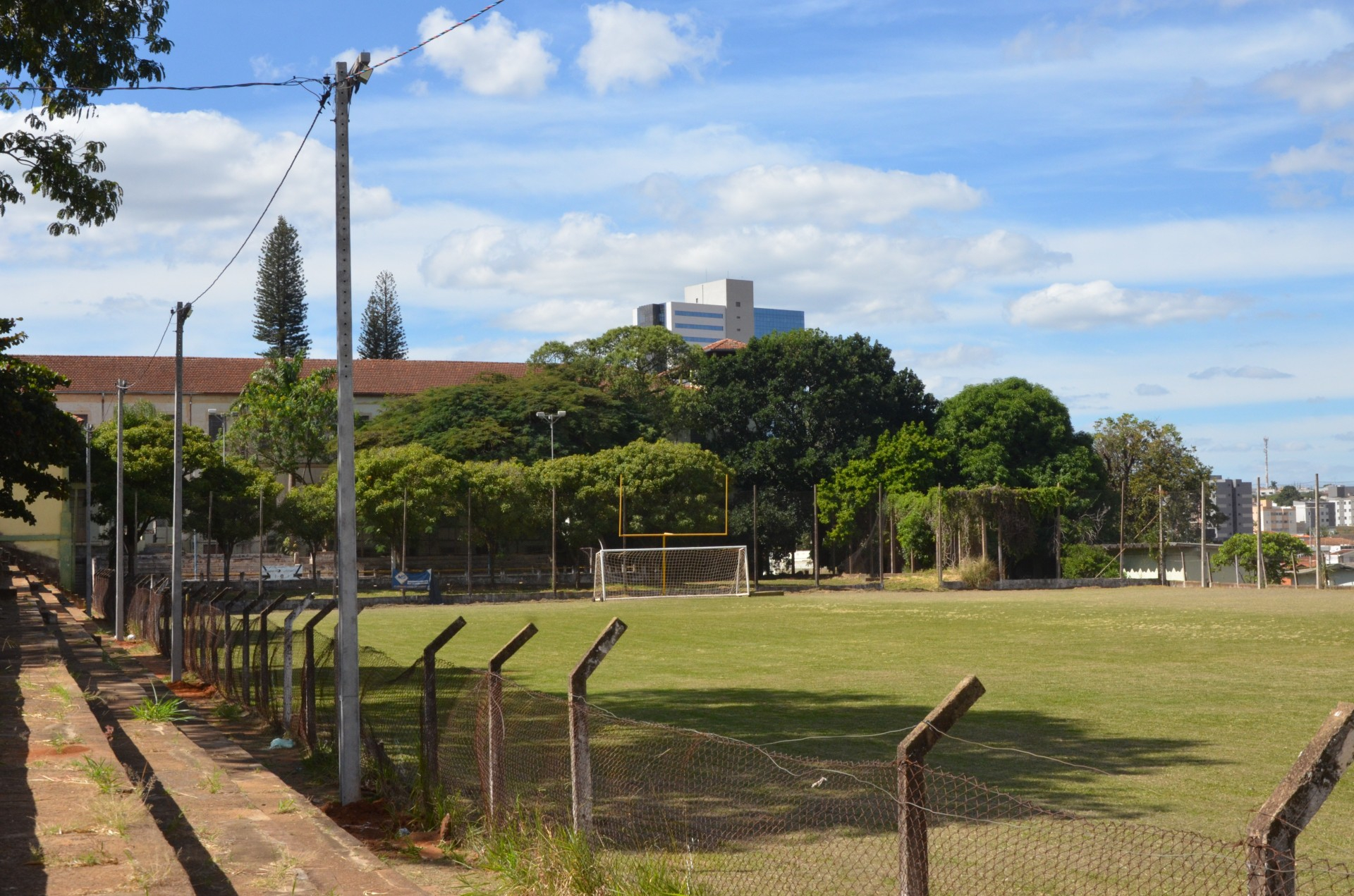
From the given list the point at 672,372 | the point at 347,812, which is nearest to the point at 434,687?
the point at 347,812

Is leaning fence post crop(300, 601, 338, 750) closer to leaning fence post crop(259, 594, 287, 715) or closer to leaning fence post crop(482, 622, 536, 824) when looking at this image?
leaning fence post crop(259, 594, 287, 715)

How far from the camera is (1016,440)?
68.8 metres

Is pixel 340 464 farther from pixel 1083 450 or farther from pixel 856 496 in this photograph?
pixel 1083 450

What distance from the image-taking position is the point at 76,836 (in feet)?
19.6

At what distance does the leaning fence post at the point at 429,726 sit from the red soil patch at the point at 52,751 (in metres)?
2.14

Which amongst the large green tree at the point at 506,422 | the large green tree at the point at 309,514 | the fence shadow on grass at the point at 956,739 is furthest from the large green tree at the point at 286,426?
the fence shadow on grass at the point at 956,739

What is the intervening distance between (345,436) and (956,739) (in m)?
5.94

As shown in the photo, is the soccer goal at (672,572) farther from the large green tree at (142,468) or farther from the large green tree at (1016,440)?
the large green tree at (1016,440)

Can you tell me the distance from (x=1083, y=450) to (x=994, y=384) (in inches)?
237

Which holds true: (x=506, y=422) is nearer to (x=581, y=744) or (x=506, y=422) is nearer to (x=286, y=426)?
(x=286, y=426)

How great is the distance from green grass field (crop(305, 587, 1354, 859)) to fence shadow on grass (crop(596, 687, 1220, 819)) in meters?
0.03

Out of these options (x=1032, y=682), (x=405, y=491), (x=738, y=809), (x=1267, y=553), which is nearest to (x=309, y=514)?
(x=405, y=491)

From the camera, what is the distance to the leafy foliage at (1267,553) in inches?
2244

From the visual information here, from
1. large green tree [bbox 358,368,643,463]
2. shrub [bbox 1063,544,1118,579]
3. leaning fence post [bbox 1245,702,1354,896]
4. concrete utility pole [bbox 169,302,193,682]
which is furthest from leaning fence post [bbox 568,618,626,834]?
large green tree [bbox 358,368,643,463]
